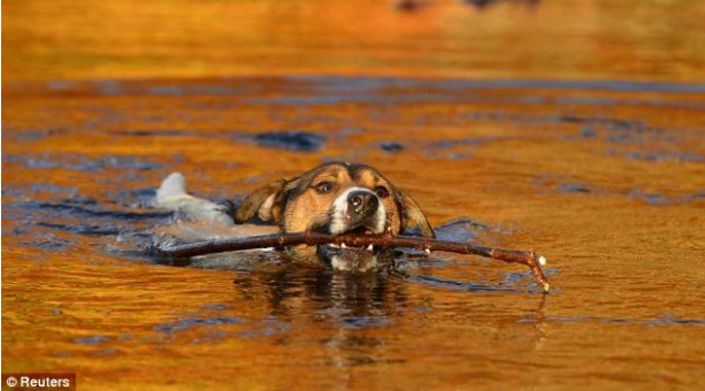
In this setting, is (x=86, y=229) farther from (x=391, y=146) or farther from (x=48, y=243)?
(x=391, y=146)

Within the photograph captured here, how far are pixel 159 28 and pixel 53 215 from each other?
1428 centimetres

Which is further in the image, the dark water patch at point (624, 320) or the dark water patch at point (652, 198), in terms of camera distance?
the dark water patch at point (652, 198)

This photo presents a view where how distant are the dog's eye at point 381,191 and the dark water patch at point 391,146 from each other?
182 inches

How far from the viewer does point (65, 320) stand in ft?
25.4

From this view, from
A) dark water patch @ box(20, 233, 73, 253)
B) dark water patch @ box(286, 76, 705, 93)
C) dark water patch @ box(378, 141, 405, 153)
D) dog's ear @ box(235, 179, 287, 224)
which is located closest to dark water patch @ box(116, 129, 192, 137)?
dark water patch @ box(378, 141, 405, 153)

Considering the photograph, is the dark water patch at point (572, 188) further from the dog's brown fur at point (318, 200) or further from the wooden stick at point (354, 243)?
the wooden stick at point (354, 243)

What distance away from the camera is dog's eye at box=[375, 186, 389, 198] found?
9.79 meters

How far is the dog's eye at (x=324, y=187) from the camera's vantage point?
31.9 feet

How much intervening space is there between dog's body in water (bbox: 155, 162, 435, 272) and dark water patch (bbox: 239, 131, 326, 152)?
3.85 m

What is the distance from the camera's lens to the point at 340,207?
8.95 m

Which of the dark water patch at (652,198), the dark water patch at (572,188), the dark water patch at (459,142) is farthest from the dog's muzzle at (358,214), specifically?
the dark water patch at (459,142)

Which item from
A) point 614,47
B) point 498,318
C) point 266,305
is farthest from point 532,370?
point 614,47

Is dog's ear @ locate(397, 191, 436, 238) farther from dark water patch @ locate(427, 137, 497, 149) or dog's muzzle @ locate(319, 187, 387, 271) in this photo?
dark water patch @ locate(427, 137, 497, 149)

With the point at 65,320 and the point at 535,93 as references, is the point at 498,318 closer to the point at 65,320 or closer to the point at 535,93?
the point at 65,320
